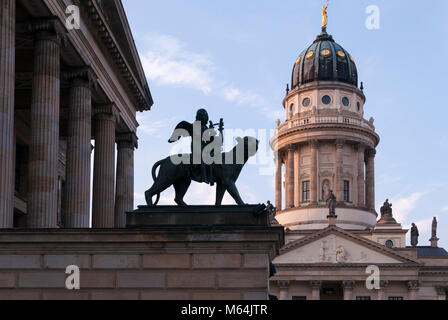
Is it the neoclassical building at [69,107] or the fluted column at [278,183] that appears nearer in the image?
the neoclassical building at [69,107]

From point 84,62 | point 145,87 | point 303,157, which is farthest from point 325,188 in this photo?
point 84,62

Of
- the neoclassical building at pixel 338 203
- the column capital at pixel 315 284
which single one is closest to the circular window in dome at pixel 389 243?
the neoclassical building at pixel 338 203

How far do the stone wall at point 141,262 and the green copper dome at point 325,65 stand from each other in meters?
104

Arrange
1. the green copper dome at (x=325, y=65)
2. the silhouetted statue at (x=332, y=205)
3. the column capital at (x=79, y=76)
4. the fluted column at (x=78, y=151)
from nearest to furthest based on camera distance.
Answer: the fluted column at (x=78, y=151) → the column capital at (x=79, y=76) → the silhouetted statue at (x=332, y=205) → the green copper dome at (x=325, y=65)

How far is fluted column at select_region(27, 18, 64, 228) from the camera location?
33812mm

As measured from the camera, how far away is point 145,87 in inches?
2159

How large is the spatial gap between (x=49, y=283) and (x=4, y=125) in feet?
27.3

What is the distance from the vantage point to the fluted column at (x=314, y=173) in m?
121

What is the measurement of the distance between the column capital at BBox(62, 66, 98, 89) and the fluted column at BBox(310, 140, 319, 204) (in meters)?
81.4

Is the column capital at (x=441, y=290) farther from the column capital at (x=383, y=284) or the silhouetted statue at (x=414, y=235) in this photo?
the column capital at (x=383, y=284)

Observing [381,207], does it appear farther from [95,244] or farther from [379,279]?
[95,244]

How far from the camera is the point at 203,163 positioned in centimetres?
2509

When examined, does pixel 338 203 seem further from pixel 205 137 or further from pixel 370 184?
pixel 205 137

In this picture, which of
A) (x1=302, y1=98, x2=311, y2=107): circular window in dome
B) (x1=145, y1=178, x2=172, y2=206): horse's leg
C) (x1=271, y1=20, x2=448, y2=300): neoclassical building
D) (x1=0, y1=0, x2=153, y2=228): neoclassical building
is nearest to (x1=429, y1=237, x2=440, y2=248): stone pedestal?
(x1=271, y1=20, x2=448, y2=300): neoclassical building
